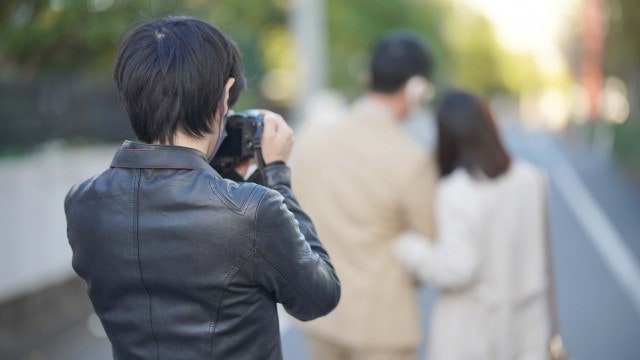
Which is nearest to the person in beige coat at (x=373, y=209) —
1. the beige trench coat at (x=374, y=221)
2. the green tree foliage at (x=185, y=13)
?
the beige trench coat at (x=374, y=221)

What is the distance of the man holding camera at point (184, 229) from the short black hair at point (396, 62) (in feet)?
5.36

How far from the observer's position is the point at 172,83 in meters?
2.03

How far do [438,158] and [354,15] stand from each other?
154 ft

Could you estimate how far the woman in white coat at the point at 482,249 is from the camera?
11.8 ft

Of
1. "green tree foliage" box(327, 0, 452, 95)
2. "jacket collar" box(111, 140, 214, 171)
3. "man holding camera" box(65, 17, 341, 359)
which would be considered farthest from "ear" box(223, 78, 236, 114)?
"green tree foliage" box(327, 0, 452, 95)

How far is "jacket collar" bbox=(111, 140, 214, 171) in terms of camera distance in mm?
2064

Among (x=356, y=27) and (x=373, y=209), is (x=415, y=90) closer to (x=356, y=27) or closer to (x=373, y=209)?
(x=373, y=209)

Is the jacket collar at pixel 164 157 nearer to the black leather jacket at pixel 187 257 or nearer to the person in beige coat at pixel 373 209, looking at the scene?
the black leather jacket at pixel 187 257

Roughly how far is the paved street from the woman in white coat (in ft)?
11.2

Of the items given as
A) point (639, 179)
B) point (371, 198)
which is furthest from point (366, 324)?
point (639, 179)

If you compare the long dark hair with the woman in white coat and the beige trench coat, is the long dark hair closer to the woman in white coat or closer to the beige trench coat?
the woman in white coat

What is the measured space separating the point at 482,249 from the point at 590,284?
6993 millimetres

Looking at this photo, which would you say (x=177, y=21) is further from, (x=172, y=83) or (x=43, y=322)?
(x=43, y=322)

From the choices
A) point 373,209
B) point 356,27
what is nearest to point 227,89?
point 373,209
